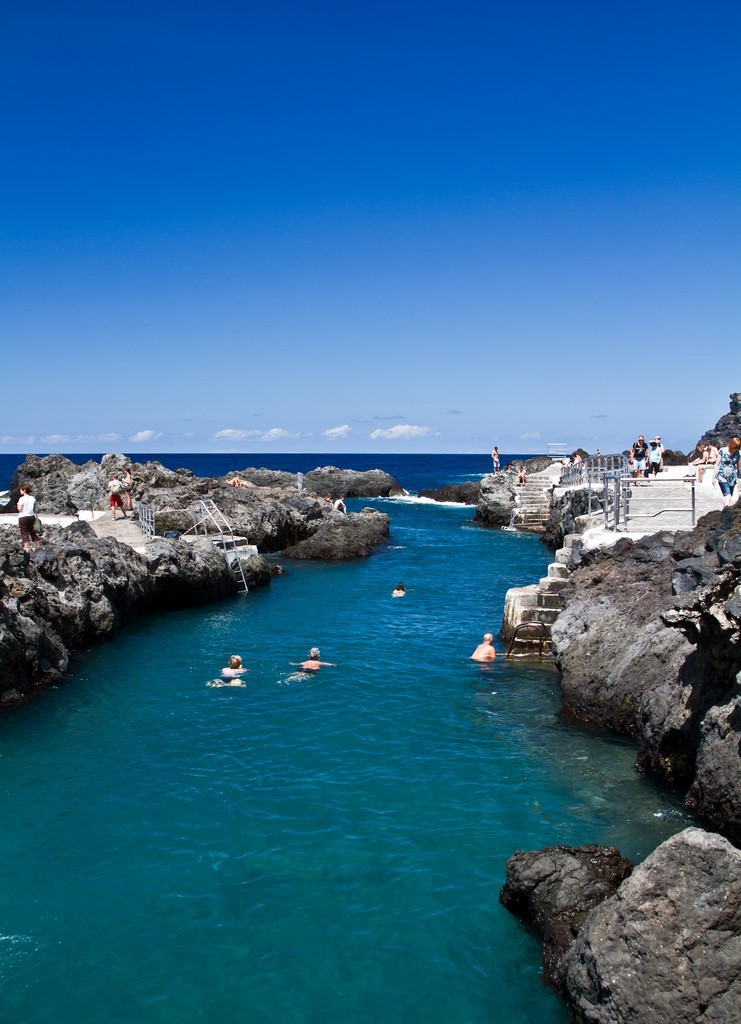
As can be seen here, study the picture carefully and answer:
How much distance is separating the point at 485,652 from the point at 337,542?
781 inches

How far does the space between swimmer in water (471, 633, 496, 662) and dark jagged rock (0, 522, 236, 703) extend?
406 inches

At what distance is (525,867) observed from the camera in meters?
9.51

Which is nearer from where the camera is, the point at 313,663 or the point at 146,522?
the point at 313,663

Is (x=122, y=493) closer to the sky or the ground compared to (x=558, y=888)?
closer to the sky

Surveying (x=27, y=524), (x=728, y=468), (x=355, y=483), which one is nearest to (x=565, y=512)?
(x=728, y=468)

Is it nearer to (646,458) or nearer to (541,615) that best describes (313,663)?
(541,615)

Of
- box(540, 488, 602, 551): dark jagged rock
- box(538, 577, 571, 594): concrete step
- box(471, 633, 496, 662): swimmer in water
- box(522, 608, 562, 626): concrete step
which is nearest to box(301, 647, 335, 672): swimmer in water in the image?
box(471, 633, 496, 662): swimmer in water

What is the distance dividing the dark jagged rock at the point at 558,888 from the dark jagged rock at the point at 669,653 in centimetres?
191

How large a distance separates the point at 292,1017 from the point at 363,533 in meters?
34.0

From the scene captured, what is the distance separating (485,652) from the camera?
20203 millimetres

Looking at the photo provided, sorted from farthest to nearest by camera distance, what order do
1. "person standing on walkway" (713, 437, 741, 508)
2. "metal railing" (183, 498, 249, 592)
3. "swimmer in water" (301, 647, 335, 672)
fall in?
"metal railing" (183, 498, 249, 592)
"person standing on walkway" (713, 437, 741, 508)
"swimmer in water" (301, 647, 335, 672)

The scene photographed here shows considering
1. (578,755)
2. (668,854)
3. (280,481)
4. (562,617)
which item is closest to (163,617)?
(562,617)

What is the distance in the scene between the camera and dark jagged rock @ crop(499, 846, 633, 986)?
341 inches

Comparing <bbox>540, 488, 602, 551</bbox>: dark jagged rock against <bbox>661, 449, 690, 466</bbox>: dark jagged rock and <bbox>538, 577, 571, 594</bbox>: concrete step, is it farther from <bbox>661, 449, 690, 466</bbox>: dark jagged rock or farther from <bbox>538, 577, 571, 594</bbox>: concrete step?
<bbox>661, 449, 690, 466</bbox>: dark jagged rock
